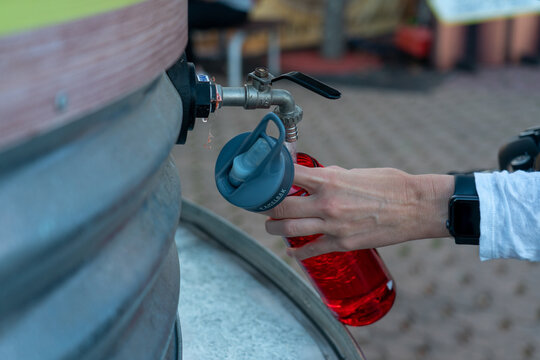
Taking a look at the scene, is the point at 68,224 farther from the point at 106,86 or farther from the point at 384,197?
the point at 384,197

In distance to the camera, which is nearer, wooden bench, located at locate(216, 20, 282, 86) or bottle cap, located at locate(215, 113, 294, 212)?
bottle cap, located at locate(215, 113, 294, 212)

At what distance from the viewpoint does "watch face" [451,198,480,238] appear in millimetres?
953

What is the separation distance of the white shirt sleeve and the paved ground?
463 millimetres

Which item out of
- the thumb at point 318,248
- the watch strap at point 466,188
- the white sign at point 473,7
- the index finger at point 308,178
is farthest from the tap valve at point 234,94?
the white sign at point 473,7

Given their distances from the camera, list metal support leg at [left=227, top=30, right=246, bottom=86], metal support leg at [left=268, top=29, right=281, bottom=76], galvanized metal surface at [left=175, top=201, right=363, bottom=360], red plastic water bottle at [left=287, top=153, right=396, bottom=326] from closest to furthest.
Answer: galvanized metal surface at [left=175, top=201, right=363, bottom=360] < red plastic water bottle at [left=287, top=153, right=396, bottom=326] < metal support leg at [left=227, top=30, right=246, bottom=86] < metal support leg at [left=268, top=29, right=281, bottom=76]

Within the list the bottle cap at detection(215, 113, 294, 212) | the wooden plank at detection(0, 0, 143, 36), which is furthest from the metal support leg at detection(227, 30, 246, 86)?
the wooden plank at detection(0, 0, 143, 36)

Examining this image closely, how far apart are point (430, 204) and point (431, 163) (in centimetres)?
275

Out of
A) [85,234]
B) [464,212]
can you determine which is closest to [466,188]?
[464,212]

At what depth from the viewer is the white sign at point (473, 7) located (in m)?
2.03

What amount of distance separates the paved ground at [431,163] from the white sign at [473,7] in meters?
0.90

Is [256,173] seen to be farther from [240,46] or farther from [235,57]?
[240,46]

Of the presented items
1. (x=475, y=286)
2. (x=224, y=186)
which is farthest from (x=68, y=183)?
(x=475, y=286)

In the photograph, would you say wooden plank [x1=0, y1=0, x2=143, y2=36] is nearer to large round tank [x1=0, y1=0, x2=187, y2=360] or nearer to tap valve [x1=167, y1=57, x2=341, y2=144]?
large round tank [x1=0, y1=0, x2=187, y2=360]

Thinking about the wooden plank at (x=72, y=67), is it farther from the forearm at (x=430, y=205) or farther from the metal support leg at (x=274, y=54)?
the metal support leg at (x=274, y=54)
